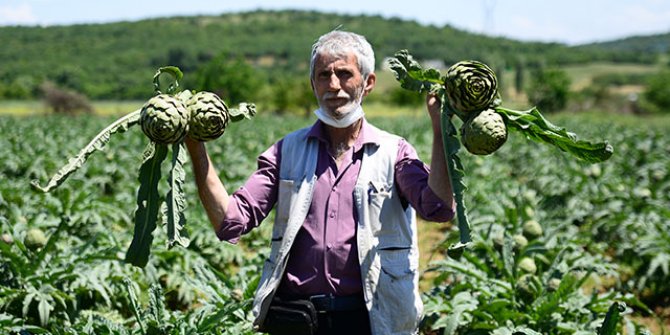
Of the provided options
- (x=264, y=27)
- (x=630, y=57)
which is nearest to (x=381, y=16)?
(x=264, y=27)

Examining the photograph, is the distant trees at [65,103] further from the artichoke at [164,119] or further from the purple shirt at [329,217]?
the artichoke at [164,119]

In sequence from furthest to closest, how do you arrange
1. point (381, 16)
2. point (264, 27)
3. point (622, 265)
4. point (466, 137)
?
point (381, 16) → point (264, 27) → point (622, 265) → point (466, 137)

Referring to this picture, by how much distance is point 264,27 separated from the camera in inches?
5965

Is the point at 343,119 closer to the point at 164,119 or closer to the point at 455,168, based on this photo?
the point at 455,168

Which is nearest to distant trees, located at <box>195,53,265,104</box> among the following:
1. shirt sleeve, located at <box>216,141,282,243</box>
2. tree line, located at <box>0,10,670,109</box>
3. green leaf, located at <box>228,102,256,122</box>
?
tree line, located at <box>0,10,670,109</box>

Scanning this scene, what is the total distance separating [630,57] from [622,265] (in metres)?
134

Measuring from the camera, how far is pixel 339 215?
2633 millimetres

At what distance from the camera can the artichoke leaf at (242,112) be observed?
221 centimetres

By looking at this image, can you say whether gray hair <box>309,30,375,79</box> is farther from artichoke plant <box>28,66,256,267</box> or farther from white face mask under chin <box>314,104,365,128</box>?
artichoke plant <box>28,66,256,267</box>

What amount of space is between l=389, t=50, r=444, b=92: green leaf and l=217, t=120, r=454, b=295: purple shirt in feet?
1.54

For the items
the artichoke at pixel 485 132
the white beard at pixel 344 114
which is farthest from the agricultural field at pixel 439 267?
the artichoke at pixel 485 132

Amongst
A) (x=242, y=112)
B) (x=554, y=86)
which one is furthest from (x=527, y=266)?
(x=554, y=86)

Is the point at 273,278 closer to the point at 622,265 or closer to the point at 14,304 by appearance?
the point at 14,304

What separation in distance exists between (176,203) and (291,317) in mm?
821
